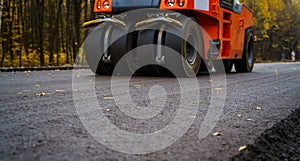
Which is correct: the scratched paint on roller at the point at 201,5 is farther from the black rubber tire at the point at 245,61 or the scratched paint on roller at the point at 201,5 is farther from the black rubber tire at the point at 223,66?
the black rubber tire at the point at 245,61

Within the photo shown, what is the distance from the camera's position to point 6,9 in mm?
23312

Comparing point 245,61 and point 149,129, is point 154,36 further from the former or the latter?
point 149,129

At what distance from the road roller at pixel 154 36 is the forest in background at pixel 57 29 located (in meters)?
5.90

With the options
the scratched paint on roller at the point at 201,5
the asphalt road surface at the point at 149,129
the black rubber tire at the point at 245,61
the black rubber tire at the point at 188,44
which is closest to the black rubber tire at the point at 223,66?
the black rubber tire at the point at 245,61

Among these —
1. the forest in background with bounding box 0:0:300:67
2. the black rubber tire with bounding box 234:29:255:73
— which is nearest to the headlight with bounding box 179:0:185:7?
the black rubber tire with bounding box 234:29:255:73

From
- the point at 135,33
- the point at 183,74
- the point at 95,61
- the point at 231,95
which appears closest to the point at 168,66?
the point at 183,74

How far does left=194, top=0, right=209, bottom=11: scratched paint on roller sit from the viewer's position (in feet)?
26.3

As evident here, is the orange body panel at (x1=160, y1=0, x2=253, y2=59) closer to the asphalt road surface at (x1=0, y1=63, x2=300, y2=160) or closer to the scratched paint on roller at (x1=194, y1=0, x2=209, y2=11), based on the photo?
the scratched paint on roller at (x1=194, y1=0, x2=209, y2=11)

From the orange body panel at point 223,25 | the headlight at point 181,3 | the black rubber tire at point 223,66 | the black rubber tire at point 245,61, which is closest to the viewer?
the headlight at point 181,3

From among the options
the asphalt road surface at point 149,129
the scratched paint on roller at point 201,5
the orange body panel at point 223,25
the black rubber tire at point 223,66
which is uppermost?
the scratched paint on roller at point 201,5

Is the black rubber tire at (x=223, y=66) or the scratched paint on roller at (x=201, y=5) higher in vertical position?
the scratched paint on roller at (x=201, y=5)

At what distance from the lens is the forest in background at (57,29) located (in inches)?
879

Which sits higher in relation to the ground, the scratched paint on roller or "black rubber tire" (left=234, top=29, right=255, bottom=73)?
the scratched paint on roller

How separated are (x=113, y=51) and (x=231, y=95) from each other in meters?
3.86
